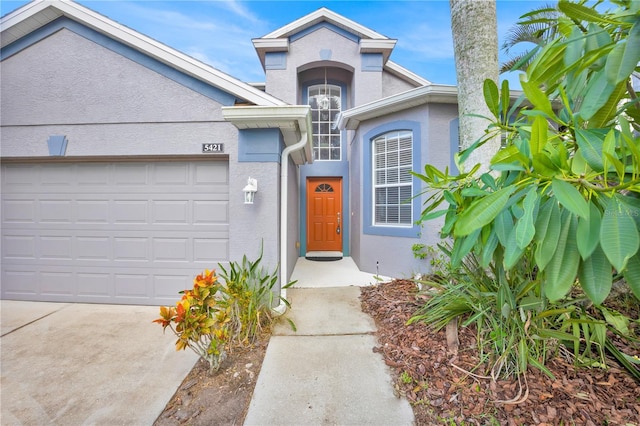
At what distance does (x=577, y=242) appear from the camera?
0.95 m

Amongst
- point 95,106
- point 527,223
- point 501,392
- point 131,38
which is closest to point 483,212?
point 527,223

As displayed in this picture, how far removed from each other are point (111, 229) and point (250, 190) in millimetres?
2564

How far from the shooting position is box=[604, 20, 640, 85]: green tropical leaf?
1.00 metres

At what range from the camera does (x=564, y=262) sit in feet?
3.35

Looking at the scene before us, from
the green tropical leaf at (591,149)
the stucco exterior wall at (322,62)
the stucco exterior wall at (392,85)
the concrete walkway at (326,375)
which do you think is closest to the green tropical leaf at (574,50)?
the green tropical leaf at (591,149)

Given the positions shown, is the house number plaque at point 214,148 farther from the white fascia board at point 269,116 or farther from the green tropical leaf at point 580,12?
the green tropical leaf at point 580,12

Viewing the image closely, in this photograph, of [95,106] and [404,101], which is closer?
[95,106]

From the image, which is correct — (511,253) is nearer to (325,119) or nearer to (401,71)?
(325,119)

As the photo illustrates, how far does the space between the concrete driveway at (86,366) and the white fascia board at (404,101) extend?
17.3 feet

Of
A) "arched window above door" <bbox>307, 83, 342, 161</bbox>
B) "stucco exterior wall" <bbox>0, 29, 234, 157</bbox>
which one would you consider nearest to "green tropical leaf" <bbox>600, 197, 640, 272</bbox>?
"stucco exterior wall" <bbox>0, 29, 234, 157</bbox>

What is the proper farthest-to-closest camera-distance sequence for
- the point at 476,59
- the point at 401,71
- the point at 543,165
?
the point at 401,71
the point at 476,59
the point at 543,165

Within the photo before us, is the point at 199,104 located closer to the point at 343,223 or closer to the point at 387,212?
the point at 387,212

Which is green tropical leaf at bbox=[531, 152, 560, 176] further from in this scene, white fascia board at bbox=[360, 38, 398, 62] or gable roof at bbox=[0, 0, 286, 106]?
white fascia board at bbox=[360, 38, 398, 62]

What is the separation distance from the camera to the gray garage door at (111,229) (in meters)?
4.21
